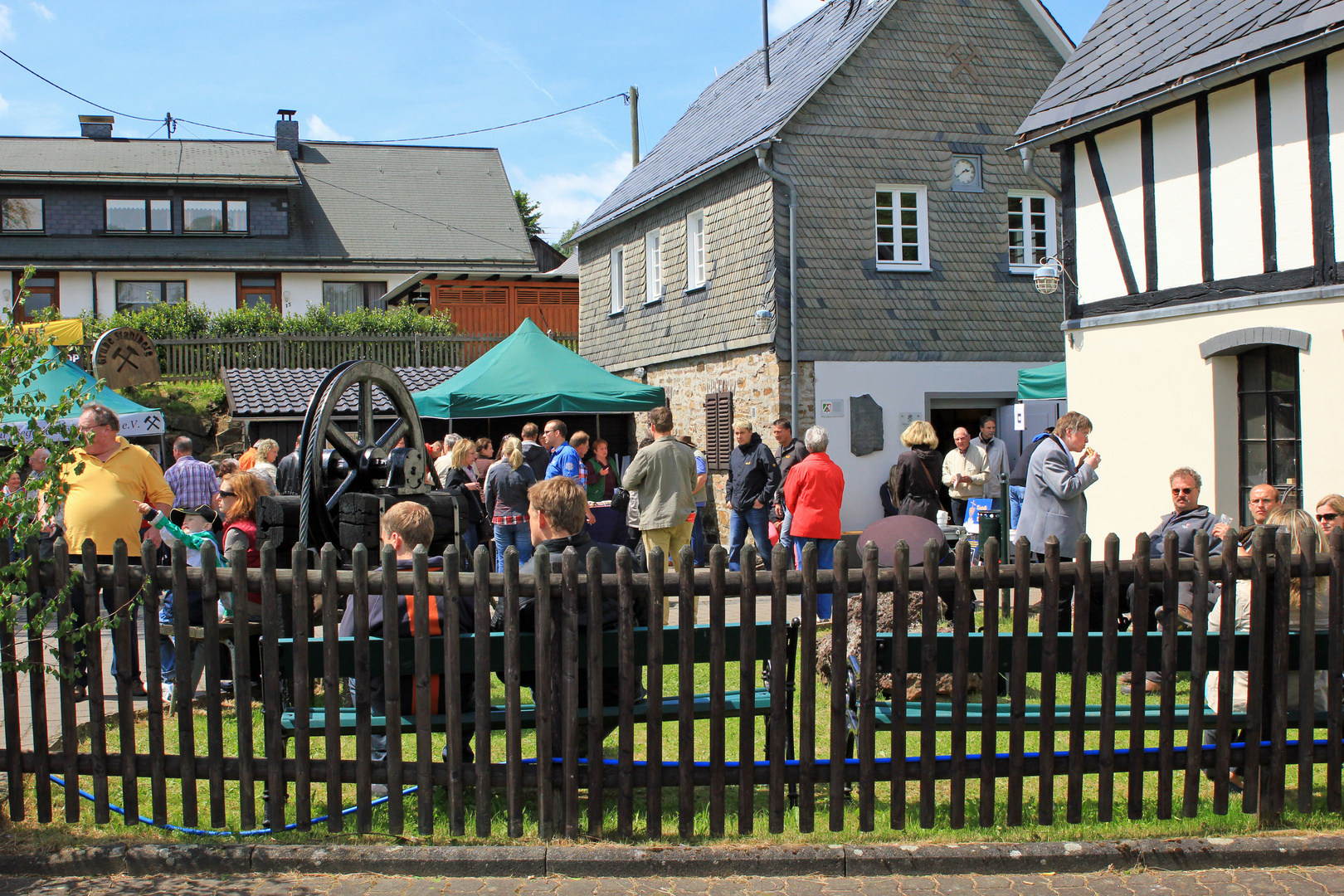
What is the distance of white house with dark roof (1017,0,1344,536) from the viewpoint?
893 centimetres

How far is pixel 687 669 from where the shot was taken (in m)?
4.43

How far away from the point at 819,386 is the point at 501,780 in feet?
40.0

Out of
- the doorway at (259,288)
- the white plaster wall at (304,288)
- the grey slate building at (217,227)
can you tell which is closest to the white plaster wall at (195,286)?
the grey slate building at (217,227)

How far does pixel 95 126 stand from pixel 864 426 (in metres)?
31.6

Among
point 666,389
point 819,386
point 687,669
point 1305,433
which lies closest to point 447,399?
point 819,386

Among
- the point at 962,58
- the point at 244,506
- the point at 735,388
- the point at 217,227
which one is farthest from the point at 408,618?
the point at 217,227

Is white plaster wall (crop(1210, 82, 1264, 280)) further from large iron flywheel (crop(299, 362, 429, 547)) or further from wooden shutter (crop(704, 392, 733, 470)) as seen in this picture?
wooden shutter (crop(704, 392, 733, 470))

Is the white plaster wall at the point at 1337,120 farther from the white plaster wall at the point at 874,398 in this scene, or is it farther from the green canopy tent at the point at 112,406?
the green canopy tent at the point at 112,406

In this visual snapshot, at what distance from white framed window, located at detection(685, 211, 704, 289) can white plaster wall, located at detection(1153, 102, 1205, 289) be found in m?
9.25

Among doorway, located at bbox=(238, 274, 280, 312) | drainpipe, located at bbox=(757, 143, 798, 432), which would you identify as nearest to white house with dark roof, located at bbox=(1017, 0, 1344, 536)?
drainpipe, located at bbox=(757, 143, 798, 432)

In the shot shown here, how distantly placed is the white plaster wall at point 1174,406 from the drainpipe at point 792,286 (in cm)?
518

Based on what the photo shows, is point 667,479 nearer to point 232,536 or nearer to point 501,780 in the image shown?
point 232,536

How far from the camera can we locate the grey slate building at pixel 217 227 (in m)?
32.2

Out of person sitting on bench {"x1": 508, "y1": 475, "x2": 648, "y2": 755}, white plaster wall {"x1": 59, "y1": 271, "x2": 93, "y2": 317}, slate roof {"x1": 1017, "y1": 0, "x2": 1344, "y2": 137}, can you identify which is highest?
white plaster wall {"x1": 59, "y1": 271, "x2": 93, "y2": 317}
